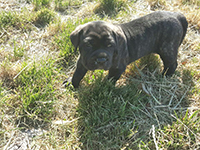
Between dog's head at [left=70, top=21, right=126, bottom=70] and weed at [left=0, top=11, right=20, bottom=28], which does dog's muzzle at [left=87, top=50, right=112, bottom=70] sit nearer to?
dog's head at [left=70, top=21, right=126, bottom=70]

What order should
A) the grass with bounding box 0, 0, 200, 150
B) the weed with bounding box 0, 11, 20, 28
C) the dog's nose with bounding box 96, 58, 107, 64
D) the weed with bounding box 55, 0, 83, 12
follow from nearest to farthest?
1. the dog's nose with bounding box 96, 58, 107, 64
2. the grass with bounding box 0, 0, 200, 150
3. the weed with bounding box 0, 11, 20, 28
4. the weed with bounding box 55, 0, 83, 12

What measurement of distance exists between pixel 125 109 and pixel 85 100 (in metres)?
0.78

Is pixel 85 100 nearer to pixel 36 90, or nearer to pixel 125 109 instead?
pixel 125 109

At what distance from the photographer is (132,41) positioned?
374 centimetres

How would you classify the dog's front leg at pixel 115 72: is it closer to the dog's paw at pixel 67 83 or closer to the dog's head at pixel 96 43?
the dog's head at pixel 96 43

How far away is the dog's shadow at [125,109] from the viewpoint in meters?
3.11

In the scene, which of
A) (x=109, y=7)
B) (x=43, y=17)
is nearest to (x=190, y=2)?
(x=109, y=7)

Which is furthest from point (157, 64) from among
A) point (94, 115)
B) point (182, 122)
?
point (94, 115)

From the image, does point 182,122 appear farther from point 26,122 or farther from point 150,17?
point 26,122

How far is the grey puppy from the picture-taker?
3.08m

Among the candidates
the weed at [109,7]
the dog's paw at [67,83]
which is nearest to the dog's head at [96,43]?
the dog's paw at [67,83]

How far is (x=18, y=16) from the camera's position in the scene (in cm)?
538

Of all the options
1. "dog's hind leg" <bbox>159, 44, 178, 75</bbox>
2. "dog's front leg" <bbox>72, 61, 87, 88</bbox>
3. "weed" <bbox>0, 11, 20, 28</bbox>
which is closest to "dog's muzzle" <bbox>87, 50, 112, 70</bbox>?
"dog's front leg" <bbox>72, 61, 87, 88</bbox>

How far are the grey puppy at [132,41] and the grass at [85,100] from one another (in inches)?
15.1
